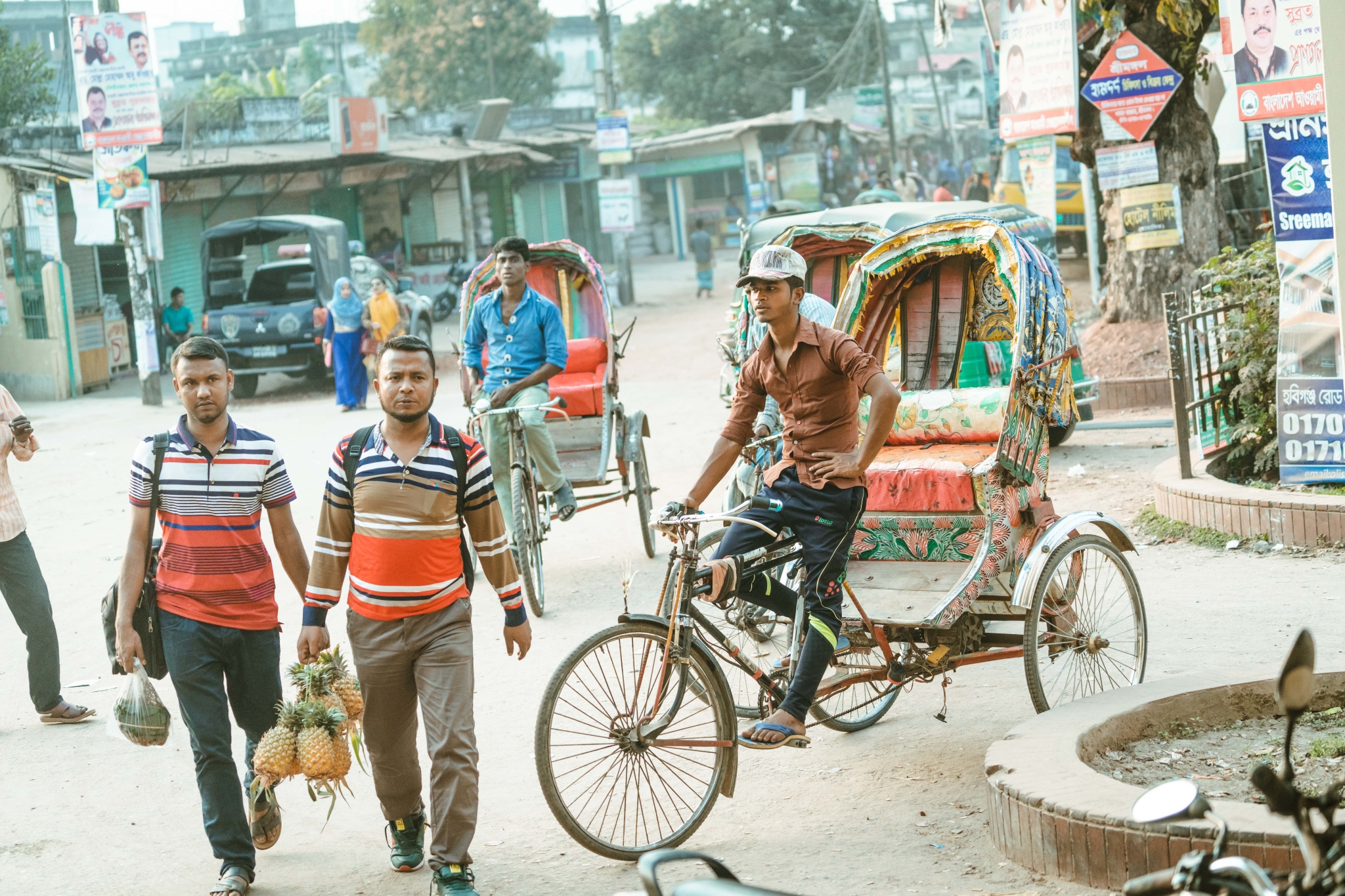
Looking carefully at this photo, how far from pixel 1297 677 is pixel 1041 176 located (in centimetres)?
1609

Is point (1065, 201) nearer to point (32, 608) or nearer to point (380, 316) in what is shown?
point (380, 316)

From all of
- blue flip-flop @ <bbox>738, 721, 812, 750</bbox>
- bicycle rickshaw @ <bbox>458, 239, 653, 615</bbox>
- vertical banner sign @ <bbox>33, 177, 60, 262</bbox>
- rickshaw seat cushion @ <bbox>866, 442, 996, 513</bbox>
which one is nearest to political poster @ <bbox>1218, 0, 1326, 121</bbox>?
rickshaw seat cushion @ <bbox>866, 442, 996, 513</bbox>

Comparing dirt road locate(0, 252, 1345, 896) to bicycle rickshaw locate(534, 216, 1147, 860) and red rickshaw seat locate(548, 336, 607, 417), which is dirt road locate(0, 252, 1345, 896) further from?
red rickshaw seat locate(548, 336, 607, 417)

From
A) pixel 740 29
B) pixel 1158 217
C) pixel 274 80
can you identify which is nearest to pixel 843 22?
pixel 740 29

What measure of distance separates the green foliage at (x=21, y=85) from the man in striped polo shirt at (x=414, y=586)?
27118 millimetres

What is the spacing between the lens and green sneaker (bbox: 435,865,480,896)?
414 cm

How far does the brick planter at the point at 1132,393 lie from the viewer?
14.2 meters

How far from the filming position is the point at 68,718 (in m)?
6.50

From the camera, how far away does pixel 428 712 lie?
424 centimetres

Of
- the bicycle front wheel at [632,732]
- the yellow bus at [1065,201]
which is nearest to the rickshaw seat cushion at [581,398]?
the bicycle front wheel at [632,732]

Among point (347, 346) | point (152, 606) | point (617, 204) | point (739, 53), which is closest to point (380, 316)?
point (347, 346)

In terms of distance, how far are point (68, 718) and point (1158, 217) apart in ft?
40.1

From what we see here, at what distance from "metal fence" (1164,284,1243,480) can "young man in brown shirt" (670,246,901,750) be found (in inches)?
165

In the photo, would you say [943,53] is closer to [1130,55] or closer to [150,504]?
[1130,55]
